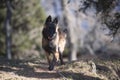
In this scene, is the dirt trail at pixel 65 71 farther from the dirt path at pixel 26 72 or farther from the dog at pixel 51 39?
the dog at pixel 51 39

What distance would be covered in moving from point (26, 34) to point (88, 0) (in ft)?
82.5

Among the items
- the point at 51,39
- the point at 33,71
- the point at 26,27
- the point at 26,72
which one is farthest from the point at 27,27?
the point at 51,39

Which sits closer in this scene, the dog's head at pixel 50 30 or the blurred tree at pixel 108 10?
the dog's head at pixel 50 30

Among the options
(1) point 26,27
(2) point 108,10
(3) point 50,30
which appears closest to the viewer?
(3) point 50,30

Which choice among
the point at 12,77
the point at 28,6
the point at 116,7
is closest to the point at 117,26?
the point at 116,7

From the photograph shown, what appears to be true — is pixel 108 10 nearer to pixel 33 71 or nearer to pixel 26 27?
pixel 33 71

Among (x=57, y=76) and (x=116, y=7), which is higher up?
(x=116, y=7)

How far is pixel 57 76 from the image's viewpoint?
38.4 ft

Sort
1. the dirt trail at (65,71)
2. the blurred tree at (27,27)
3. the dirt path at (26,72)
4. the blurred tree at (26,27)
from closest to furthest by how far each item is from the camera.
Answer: the dirt path at (26,72), the dirt trail at (65,71), the blurred tree at (26,27), the blurred tree at (27,27)

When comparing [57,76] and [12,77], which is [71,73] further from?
[12,77]

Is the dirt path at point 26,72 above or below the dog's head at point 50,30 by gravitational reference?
below

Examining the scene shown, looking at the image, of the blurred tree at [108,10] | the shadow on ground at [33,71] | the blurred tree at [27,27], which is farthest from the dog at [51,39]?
the blurred tree at [27,27]

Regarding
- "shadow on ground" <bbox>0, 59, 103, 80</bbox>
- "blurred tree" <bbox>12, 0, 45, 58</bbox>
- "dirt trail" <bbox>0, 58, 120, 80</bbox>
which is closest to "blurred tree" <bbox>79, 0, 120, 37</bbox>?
"dirt trail" <bbox>0, 58, 120, 80</bbox>

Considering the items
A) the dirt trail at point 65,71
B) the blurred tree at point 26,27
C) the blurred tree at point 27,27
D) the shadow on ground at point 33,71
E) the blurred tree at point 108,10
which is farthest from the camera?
the blurred tree at point 27,27
